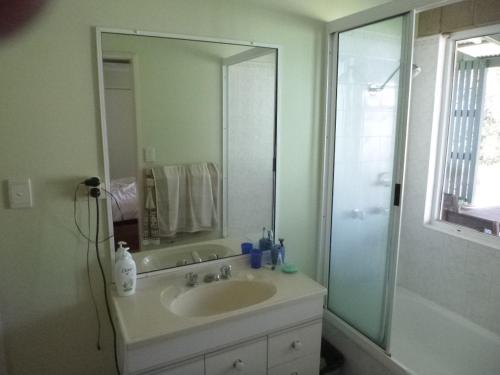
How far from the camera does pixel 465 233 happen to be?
2469mm

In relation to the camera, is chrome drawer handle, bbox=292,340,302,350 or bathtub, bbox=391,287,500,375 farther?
bathtub, bbox=391,287,500,375

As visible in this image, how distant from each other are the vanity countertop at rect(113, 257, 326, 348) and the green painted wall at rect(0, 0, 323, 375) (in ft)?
0.81

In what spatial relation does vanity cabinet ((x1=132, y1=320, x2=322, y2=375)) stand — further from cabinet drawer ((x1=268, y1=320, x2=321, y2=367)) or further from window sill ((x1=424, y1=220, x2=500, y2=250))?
window sill ((x1=424, y1=220, x2=500, y2=250))

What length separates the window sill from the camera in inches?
91.0

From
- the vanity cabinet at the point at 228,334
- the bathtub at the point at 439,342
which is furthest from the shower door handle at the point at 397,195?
the bathtub at the point at 439,342

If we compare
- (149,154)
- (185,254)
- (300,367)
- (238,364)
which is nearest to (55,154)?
(149,154)

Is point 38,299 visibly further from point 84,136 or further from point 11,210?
point 84,136

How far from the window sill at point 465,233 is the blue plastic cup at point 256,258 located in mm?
1399

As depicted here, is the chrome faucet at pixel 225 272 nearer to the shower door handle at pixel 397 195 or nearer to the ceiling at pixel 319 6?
the shower door handle at pixel 397 195

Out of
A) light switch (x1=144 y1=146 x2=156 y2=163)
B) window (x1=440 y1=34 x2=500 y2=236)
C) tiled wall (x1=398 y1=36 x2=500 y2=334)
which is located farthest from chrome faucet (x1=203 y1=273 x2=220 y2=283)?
window (x1=440 y1=34 x2=500 y2=236)

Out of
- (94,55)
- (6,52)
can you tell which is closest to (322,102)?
(94,55)

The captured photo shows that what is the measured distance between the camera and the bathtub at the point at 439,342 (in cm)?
223

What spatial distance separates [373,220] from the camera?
6.43 ft

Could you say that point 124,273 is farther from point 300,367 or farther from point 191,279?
point 300,367
